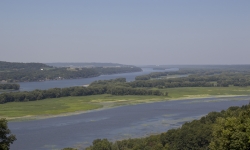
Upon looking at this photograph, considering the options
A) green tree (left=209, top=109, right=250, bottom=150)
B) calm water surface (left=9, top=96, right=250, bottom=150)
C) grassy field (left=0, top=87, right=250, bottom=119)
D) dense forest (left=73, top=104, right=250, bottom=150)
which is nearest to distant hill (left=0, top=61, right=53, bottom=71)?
grassy field (left=0, top=87, right=250, bottom=119)

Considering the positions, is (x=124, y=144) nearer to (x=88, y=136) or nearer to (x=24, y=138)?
(x=88, y=136)

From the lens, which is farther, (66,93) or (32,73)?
(32,73)

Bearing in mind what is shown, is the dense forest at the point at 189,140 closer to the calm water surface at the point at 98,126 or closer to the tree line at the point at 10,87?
the calm water surface at the point at 98,126

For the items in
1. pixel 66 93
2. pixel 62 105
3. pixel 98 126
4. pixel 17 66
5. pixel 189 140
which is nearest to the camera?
pixel 189 140

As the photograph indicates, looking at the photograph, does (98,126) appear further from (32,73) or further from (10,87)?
(32,73)

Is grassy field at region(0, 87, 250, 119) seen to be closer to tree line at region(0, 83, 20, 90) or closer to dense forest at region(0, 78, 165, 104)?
dense forest at region(0, 78, 165, 104)

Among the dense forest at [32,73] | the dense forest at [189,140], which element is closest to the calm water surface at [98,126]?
the dense forest at [189,140]

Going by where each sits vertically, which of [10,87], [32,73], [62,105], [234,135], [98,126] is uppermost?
[234,135]

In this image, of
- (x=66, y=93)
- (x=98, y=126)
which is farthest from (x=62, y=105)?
(x=98, y=126)
